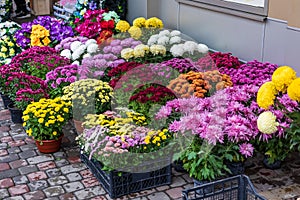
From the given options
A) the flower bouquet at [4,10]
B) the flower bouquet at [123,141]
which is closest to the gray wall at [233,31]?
the flower bouquet at [123,141]

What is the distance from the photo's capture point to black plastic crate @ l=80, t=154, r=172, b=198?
490cm

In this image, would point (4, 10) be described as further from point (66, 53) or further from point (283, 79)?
point (283, 79)

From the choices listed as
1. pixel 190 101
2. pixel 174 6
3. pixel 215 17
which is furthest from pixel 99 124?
Answer: pixel 174 6

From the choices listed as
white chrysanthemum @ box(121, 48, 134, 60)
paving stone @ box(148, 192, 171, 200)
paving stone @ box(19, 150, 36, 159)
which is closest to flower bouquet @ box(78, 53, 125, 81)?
white chrysanthemum @ box(121, 48, 134, 60)

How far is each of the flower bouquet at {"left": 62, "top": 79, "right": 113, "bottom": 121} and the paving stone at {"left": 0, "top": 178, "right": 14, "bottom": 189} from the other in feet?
3.67

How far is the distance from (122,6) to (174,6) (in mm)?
1696

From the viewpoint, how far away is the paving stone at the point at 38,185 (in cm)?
519

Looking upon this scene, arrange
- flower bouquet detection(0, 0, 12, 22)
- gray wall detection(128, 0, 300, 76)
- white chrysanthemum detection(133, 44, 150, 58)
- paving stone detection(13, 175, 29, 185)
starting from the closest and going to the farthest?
paving stone detection(13, 175, 29, 185), gray wall detection(128, 0, 300, 76), white chrysanthemum detection(133, 44, 150, 58), flower bouquet detection(0, 0, 12, 22)

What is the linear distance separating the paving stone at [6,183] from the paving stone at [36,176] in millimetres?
204

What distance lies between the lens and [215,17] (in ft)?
26.9

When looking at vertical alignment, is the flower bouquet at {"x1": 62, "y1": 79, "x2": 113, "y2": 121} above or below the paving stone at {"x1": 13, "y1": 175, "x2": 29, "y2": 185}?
above

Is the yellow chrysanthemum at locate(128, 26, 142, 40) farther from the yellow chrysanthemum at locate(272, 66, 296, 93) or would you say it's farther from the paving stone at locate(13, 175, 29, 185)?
the yellow chrysanthemum at locate(272, 66, 296, 93)

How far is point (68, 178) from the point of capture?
539cm

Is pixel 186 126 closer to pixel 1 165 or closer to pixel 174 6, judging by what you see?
pixel 1 165
